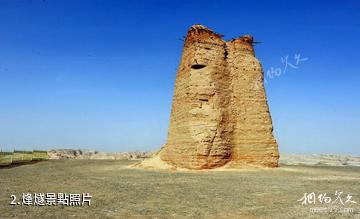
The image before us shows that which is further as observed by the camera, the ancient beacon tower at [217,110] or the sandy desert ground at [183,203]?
the ancient beacon tower at [217,110]

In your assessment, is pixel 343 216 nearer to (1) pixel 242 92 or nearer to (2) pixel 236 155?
(2) pixel 236 155

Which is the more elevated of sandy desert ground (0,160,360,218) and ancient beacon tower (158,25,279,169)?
ancient beacon tower (158,25,279,169)

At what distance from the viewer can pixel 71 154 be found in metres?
77.3

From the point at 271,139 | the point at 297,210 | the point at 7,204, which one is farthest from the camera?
the point at 271,139

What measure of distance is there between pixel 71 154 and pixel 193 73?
52345mm

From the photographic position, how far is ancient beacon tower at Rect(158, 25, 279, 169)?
29938 millimetres

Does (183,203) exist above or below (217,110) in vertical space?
below

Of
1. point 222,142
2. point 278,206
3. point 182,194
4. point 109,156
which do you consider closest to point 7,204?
point 182,194

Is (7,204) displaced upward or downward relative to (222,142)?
downward

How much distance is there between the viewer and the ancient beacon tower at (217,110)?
2994cm

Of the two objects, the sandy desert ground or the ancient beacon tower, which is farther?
the ancient beacon tower

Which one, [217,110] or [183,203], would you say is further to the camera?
[217,110]

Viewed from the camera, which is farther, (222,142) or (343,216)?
(222,142)

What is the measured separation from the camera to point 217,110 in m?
31.1
